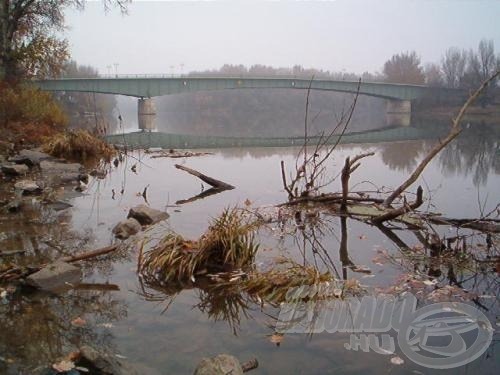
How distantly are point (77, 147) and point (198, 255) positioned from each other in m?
12.2

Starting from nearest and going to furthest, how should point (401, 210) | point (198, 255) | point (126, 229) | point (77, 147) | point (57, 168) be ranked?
point (198, 255), point (126, 229), point (401, 210), point (57, 168), point (77, 147)

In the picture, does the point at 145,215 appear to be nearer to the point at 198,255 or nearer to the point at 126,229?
the point at 126,229

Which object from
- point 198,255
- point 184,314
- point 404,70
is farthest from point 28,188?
point 404,70

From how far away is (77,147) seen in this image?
16297mm

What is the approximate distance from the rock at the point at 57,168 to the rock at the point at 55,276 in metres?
7.79

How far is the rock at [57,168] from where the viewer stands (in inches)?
488

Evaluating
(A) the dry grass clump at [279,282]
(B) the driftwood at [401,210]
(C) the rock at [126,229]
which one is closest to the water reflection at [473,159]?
(B) the driftwood at [401,210]

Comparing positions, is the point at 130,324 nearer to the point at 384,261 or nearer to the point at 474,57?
the point at 384,261

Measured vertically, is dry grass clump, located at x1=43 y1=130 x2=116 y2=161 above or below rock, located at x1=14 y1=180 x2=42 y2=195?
above

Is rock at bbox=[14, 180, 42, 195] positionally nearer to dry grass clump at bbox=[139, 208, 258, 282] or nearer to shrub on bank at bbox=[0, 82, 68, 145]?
dry grass clump at bbox=[139, 208, 258, 282]

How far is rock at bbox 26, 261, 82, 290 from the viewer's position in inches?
193

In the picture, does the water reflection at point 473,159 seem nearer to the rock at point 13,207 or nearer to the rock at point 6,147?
the rock at point 13,207

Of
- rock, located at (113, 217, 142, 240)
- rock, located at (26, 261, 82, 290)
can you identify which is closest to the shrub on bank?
rock, located at (113, 217, 142, 240)

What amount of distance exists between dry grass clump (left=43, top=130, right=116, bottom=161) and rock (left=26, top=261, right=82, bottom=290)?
1133 centimetres
